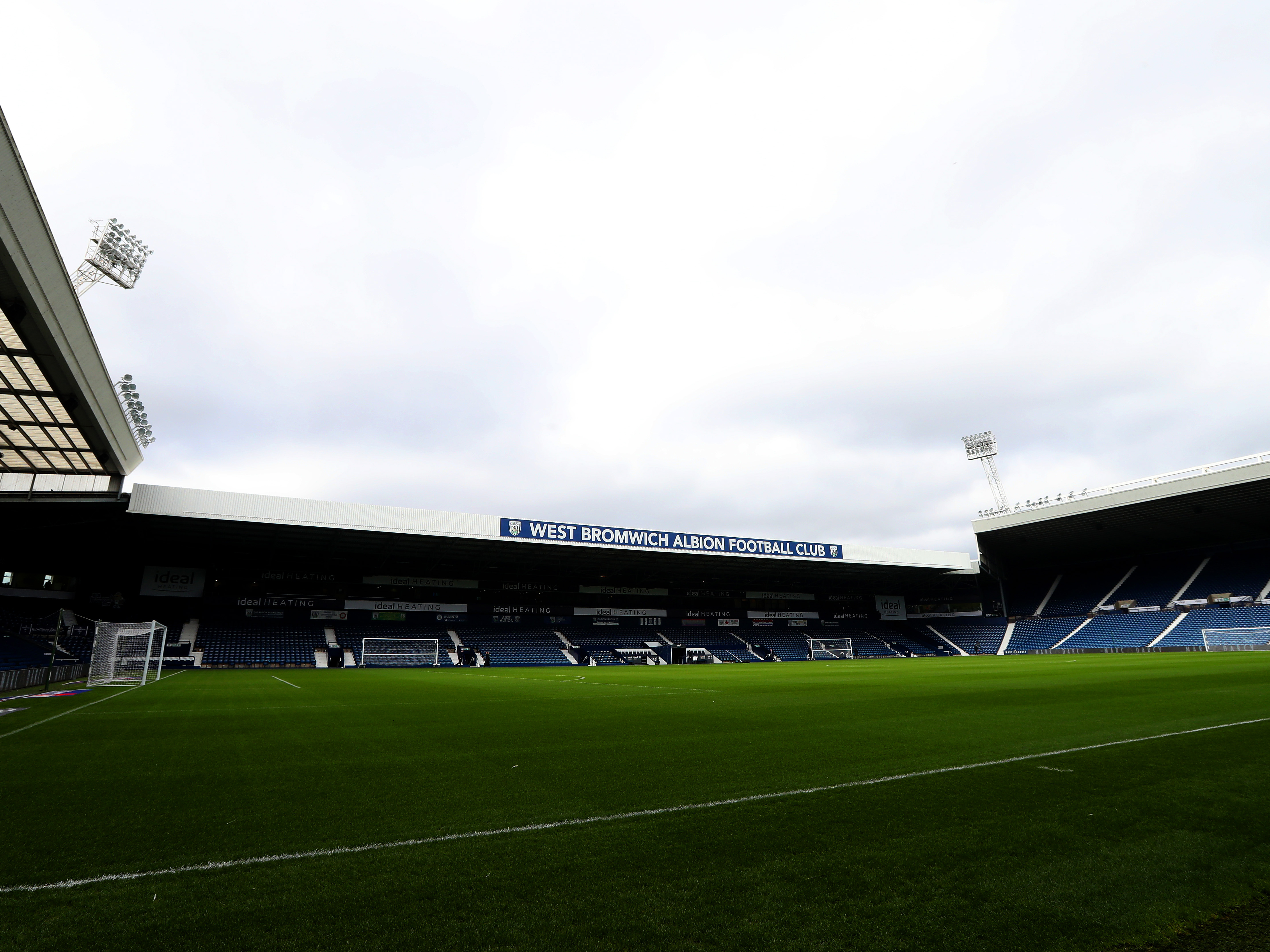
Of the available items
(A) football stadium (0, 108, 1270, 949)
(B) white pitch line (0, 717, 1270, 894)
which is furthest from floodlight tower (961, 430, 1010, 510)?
(B) white pitch line (0, 717, 1270, 894)

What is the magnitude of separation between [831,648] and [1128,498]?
83.6 ft

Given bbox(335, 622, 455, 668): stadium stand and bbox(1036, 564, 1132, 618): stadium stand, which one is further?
bbox(1036, 564, 1132, 618): stadium stand

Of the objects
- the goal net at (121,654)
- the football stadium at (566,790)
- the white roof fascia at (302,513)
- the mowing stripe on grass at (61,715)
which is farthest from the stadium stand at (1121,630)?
the goal net at (121,654)

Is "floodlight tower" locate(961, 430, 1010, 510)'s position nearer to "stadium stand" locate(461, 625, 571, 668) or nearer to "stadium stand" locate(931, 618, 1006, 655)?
"stadium stand" locate(931, 618, 1006, 655)

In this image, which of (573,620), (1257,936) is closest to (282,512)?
→ (573,620)

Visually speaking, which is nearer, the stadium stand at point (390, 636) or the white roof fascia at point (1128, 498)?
the white roof fascia at point (1128, 498)

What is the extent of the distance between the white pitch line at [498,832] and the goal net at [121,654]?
71.3ft

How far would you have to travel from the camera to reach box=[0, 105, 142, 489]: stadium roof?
35.4ft

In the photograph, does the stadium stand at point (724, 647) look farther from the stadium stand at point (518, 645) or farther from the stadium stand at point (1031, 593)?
the stadium stand at point (1031, 593)

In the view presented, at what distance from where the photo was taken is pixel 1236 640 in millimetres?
41125

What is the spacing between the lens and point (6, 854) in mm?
4285

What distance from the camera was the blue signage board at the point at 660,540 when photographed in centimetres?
4262

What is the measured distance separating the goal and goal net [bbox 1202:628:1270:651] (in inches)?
1998

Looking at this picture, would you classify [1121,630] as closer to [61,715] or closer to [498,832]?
[498,832]
